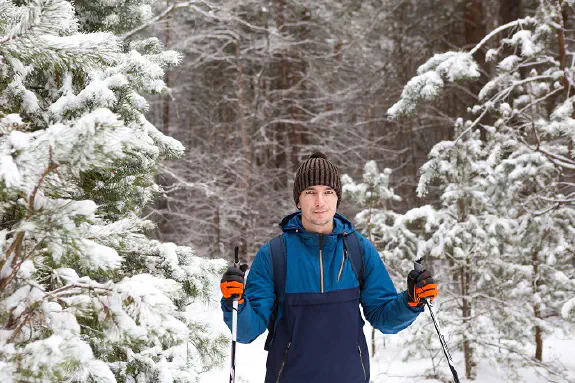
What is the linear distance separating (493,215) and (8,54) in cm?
795

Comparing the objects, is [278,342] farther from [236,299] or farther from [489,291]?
[489,291]

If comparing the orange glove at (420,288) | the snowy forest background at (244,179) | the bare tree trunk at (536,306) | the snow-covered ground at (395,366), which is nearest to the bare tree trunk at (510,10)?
the snowy forest background at (244,179)

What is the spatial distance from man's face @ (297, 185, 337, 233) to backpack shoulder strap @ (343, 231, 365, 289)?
141mm

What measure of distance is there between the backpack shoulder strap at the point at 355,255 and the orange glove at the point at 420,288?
1.05 feet

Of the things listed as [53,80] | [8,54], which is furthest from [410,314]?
[53,80]

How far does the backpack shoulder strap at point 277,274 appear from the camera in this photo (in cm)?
265

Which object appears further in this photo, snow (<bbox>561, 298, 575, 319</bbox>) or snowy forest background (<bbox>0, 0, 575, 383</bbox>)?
snow (<bbox>561, 298, 575, 319</bbox>)

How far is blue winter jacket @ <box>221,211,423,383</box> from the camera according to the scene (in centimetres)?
251

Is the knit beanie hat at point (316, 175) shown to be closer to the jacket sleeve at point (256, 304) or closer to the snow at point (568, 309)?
the jacket sleeve at point (256, 304)

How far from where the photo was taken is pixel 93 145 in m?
1.22

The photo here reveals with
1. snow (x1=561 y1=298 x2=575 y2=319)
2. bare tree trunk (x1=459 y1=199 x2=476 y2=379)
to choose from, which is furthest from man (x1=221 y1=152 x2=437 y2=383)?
bare tree trunk (x1=459 y1=199 x2=476 y2=379)

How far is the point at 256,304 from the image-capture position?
102 inches

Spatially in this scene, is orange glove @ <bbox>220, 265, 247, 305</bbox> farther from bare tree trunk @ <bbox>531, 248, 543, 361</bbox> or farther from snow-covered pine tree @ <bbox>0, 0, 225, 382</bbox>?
bare tree trunk @ <bbox>531, 248, 543, 361</bbox>

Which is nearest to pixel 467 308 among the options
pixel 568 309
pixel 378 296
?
pixel 568 309
